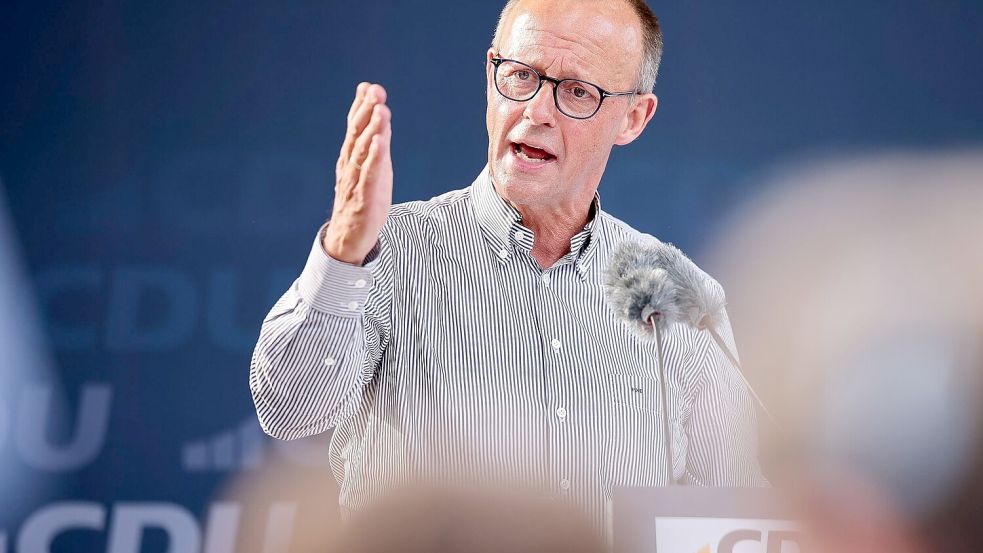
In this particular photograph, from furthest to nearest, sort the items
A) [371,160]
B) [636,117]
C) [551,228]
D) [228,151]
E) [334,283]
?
[228,151]
[636,117]
[551,228]
[334,283]
[371,160]

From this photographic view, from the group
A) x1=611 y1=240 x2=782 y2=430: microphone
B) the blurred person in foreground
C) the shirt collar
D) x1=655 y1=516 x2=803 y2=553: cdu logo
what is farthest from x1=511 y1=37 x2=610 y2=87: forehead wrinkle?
the blurred person in foreground

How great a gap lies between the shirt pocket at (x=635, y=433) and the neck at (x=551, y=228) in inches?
13.0

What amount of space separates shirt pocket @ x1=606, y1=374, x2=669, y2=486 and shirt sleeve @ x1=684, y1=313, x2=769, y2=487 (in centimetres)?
13

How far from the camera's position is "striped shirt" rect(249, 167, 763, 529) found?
1821mm

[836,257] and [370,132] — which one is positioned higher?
[836,257]

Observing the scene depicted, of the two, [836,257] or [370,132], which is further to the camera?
[836,257]

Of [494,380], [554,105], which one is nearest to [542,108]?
[554,105]

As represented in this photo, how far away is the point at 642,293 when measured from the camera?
156 centimetres

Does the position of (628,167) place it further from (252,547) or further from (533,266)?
(252,547)

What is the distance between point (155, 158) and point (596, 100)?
65.5 inches

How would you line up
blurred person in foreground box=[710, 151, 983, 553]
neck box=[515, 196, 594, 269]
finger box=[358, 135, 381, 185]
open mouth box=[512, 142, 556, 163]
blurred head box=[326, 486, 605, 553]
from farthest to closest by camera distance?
blurred person in foreground box=[710, 151, 983, 553], neck box=[515, 196, 594, 269], open mouth box=[512, 142, 556, 163], finger box=[358, 135, 381, 185], blurred head box=[326, 486, 605, 553]

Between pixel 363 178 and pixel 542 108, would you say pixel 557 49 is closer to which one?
pixel 542 108

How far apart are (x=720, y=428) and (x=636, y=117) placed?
2.47 ft

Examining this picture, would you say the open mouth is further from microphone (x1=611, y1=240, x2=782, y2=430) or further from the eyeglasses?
microphone (x1=611, y1=240, x2=782, y2=430)
